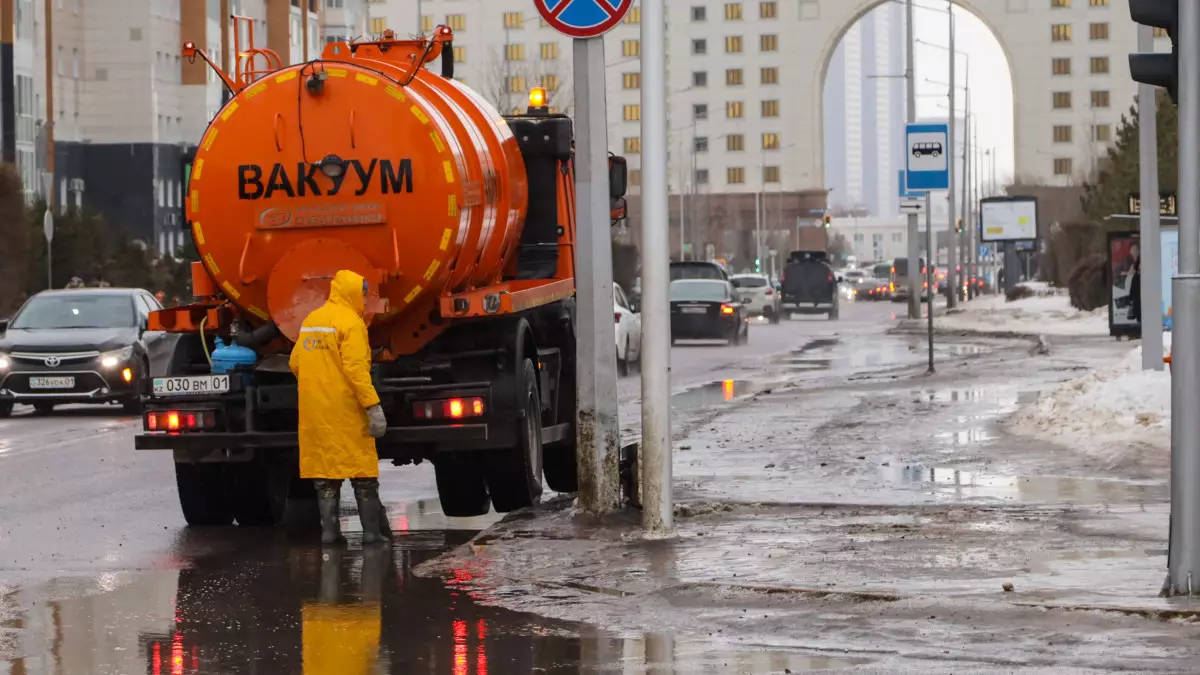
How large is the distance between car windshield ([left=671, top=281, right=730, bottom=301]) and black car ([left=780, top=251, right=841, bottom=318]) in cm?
2553

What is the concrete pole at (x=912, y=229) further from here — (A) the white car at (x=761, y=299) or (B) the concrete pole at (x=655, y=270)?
(B) the concrete pole at (x=655, y=270)

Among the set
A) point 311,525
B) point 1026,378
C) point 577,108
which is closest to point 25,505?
point 311,525

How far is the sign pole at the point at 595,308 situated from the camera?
12.6 metres

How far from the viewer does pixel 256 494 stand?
13648 mm

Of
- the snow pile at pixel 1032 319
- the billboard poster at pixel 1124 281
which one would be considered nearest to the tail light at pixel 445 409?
the billboard poster at pixel 1124 281

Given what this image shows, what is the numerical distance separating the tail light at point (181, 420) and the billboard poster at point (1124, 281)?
20.6m

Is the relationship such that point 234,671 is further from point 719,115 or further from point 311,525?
point 719,115

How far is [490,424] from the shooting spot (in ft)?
42.7

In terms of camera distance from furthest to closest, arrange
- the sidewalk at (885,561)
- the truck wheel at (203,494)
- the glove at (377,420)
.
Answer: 1. the truck wheel at (203,494)
2. the glove at (377,420)
3. the sidewalk at (885,561)

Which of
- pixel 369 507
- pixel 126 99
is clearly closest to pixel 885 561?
pixel 369 507

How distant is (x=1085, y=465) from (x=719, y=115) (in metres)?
147

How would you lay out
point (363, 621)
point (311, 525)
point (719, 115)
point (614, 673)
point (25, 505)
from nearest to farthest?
point (614, 673) → point (363, 621) → point (311, 525) → point (25, 505) → point (719, 115)

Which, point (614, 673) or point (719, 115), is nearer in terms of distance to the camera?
point (614, 673)

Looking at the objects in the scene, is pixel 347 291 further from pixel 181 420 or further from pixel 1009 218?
pixel 1009 218
